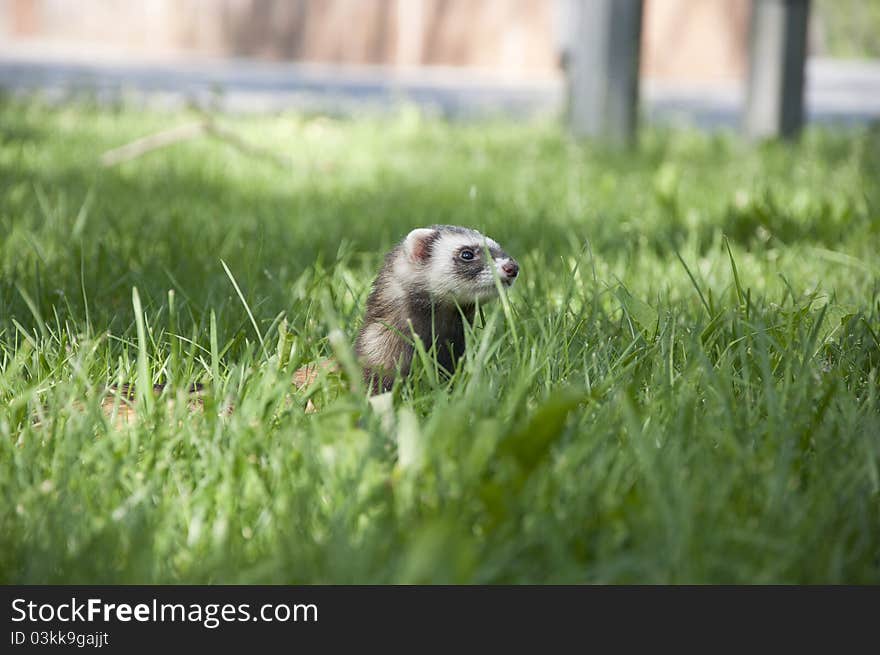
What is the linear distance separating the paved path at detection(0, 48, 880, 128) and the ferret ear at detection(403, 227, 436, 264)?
8.94 meters

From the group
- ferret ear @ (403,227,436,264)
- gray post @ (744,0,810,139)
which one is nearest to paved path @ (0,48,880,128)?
gray post @ (744,0,810,139)

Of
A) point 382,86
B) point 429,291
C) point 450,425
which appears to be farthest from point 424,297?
point 382,86

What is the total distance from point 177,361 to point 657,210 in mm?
3371

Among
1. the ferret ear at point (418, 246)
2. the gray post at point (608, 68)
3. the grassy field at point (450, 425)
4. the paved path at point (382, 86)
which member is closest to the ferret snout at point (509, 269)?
the grassy field at point (450, 425)

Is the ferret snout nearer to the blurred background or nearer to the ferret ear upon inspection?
the ferret ear

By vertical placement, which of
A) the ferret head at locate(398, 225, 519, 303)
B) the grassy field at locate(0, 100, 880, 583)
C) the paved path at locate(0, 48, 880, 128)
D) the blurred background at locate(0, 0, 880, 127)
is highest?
the blurred background at locate(0, 0, 880, 127)

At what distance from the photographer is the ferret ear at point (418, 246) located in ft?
10.3

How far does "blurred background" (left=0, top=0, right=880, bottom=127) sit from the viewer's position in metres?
20.0

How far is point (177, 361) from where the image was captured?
110 inches

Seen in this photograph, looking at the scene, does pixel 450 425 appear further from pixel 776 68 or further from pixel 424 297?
pixel 776 68

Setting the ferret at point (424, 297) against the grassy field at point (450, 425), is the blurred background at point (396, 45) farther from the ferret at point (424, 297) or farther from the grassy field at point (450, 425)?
the ferret at point (424, 297)

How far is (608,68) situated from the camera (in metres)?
8.14

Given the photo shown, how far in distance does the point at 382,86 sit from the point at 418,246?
17128mm

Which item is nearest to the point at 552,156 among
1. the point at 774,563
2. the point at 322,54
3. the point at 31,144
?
the point at 31,144
